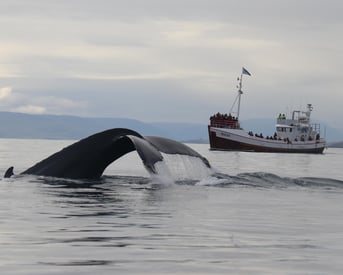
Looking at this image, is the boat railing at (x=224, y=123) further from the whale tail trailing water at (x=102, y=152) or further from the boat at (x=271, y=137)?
the whale tail trailing water at (x=102, y=152)

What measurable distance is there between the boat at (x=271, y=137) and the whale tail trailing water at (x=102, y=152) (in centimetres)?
8310

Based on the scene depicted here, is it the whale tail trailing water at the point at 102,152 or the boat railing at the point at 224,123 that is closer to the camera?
the whale tail trailing water at the point at 102,152

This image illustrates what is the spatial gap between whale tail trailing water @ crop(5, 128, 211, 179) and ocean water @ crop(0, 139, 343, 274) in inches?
14.7

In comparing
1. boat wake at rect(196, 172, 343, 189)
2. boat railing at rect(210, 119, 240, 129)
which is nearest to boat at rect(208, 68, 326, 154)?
boat railing at rect(210, 119, 240, 129)

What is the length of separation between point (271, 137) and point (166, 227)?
92968 mm

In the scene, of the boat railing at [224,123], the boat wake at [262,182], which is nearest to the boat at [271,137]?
the boat railing at [224,123]

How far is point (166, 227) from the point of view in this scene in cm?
1007

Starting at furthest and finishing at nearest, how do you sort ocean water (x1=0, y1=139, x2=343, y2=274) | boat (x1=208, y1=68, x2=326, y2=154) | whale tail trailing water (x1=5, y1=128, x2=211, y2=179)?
boat (x1=208, y1=68, x2=326, y2=154) → whale tail trailing water (x1=5, y1=128, x2=211, y2=179) → ocean water (x1=0, y1=139, x2=343, y2=274)

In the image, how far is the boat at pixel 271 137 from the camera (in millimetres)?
100500

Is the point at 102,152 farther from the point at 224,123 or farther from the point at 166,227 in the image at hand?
the point at 224,123

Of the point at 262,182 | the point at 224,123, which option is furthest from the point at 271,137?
the point at 262,182

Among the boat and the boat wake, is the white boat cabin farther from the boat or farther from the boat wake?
the boat wake

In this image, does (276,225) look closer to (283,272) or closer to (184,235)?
(184,235)

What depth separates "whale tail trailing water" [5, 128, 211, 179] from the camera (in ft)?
47.4
